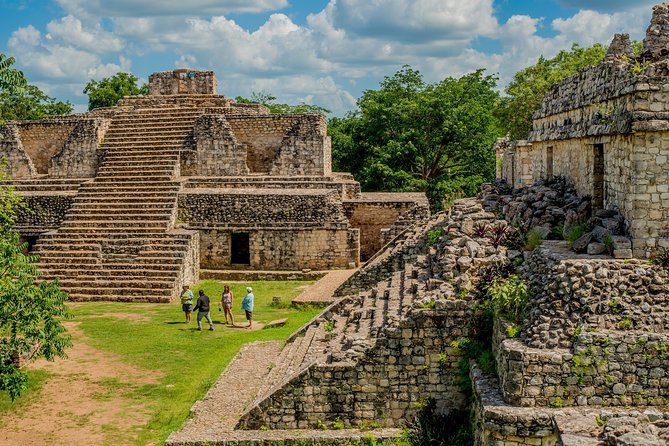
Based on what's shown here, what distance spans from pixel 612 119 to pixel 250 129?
16.5 meters

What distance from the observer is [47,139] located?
26.7 metres

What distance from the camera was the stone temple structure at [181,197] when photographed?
2023 centimetres

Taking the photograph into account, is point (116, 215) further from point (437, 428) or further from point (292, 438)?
point (437, 428)

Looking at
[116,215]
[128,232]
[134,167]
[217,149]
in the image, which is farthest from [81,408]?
[217,149]

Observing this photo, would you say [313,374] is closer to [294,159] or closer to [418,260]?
[418,260]

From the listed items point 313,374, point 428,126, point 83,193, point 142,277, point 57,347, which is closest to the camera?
point 313,374

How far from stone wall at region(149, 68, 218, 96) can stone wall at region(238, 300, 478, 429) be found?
19.5 metres

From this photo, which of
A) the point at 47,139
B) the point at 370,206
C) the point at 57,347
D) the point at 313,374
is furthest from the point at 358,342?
the point at 47,139

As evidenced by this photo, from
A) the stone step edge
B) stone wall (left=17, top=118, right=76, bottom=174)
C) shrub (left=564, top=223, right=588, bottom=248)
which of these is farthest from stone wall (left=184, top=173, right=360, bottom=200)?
the stone step edge

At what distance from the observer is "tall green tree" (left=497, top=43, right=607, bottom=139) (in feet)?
112

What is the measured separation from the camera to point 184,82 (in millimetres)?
27781

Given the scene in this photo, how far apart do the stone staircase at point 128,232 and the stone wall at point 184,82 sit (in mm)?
3217

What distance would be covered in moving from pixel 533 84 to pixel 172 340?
24.7 metres

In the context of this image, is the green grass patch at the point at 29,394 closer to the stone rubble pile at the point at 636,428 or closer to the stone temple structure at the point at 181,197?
the stone temple structure at the point at 181,197
